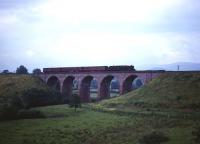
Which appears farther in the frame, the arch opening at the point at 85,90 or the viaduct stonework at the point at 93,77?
the arch opening at the point at 85,90

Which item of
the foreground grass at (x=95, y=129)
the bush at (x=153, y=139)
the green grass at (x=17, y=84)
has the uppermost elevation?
the green grass at (x=17, y=84)

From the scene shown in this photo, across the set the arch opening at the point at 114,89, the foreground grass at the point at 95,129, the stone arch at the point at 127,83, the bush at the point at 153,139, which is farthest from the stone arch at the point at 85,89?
the bush at the point at 153,139

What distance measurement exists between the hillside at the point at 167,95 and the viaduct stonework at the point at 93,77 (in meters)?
3.63

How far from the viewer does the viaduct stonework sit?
67.7 meters

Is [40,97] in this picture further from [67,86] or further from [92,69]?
[67,86]

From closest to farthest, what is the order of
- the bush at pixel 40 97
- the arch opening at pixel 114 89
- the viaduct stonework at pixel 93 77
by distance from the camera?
the bush at pixel 40 97 → the viaduct stonework at pixel 93 77 → the arch opening at pixel 114 89

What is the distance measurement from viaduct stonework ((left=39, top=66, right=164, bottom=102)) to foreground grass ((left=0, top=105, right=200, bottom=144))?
1841 cm

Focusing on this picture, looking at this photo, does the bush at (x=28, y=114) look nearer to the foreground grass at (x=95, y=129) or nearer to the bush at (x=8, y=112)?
the bush at (x=8, y=112)

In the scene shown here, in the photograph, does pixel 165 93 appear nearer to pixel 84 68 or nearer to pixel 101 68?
pixel 101 68

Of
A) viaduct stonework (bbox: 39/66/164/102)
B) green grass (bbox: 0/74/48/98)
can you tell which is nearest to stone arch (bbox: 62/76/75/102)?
viaduct stonework (bbox: 39/66/164/102)

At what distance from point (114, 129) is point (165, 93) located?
21304 mm

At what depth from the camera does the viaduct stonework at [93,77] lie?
67.7 metres

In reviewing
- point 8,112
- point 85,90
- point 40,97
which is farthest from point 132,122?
point 85,90

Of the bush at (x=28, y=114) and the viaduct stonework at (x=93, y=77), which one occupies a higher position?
the viaduct stonework at (x=93, y=77)
